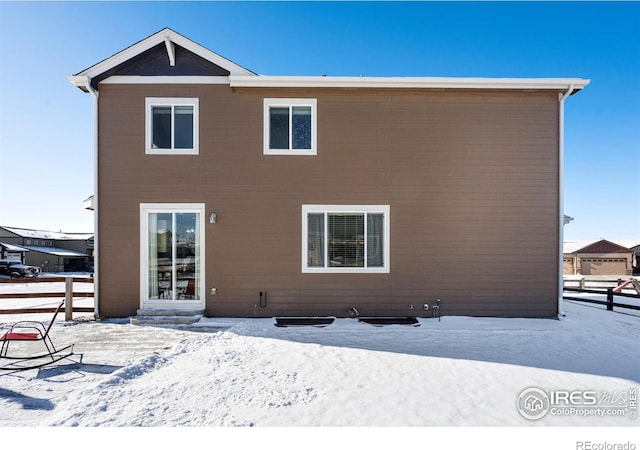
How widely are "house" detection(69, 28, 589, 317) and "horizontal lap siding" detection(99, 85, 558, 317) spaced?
1.3 inches

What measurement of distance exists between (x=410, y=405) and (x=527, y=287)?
5449 millimetres

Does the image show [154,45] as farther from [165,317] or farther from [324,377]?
[324,377]

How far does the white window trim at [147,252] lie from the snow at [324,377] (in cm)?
74

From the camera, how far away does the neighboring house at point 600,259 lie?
28094mm

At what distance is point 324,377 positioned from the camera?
400 cm

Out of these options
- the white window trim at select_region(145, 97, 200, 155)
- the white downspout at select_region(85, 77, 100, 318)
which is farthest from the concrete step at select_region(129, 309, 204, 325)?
the white window trim at select_region(145, 97, 200, 155)

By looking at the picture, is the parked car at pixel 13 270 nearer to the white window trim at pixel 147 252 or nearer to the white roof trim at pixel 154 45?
the white window trim at pixel 147 252

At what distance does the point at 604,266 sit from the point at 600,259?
27.5 inches

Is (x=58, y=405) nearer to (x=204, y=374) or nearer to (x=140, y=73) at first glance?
(x=204, y=374)

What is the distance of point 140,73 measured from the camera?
7.07 metres

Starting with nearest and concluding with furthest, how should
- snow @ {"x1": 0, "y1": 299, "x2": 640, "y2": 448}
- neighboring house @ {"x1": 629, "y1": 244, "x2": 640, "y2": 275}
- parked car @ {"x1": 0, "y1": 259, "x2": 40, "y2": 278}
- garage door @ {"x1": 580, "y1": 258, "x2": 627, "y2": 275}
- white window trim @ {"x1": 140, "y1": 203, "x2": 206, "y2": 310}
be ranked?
snow @ {"x1": 0, "y1": 299, "x2": 640, "y2": 448}, white window trim @ {"x1": 140, "y1": 203, "x2": 206, "y2": 310}, parked car @ {"x1": 0, "y1": 259, "x2": 40, "y2": 278}, garage door @ {"x1": 580, "y1": 258, "x2": 627, "y2": 275}, neighboring house @ {"x1": 629, "y1": 244, "x2": 640, "y2": 275}

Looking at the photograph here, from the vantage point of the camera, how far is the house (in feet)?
22.9

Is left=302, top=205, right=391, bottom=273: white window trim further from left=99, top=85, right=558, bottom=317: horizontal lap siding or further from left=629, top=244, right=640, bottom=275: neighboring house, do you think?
left=629, top=244, right=640, bottom=275: neighboring house

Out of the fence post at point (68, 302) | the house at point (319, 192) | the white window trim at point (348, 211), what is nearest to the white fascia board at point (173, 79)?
the house at point (319, 192)
